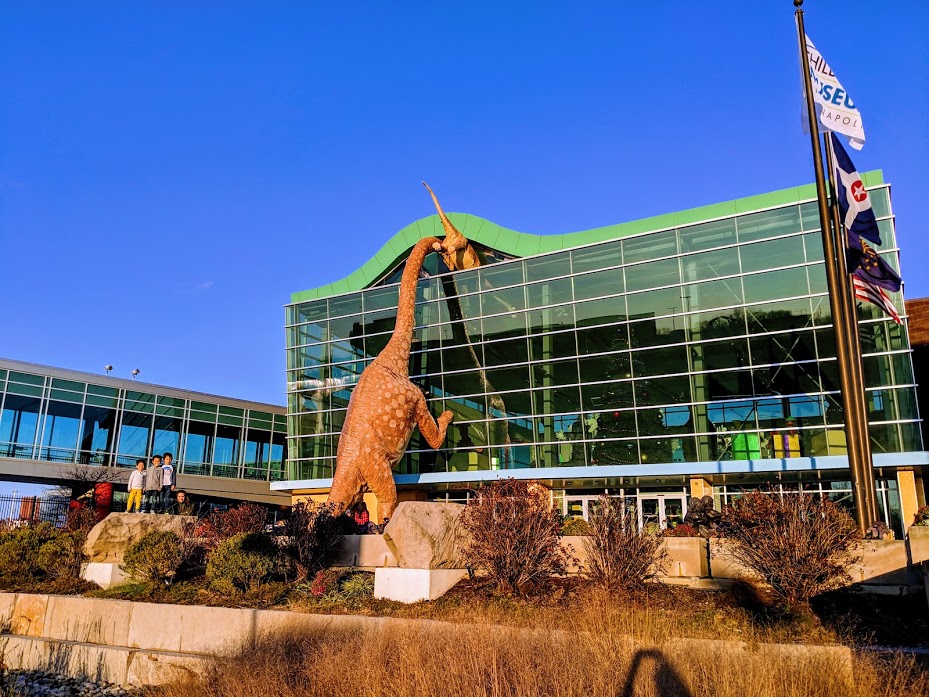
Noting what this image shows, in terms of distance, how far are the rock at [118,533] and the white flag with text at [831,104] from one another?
15141mm

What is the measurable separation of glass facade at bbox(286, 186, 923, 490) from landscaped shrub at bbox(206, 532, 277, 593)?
16098mm

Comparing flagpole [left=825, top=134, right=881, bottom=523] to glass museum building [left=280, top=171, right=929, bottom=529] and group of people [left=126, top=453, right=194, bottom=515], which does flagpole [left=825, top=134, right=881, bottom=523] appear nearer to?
glass museum building [left=280, top=171, right=929, bottom=529]

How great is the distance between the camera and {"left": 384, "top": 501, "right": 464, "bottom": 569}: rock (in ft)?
38.4

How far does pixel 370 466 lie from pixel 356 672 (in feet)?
40.6

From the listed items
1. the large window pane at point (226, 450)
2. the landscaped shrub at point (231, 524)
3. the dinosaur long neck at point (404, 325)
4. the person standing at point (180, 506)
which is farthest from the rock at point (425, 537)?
the large window pane at point (226, 450)

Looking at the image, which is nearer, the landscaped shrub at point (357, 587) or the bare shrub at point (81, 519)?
the landscaped shrub at point (357, 587)

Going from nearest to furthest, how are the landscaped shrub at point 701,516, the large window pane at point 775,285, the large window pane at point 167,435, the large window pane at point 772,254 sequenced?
the landscaped shrub at point 701,516 → the large window pane at point 775,285 → the large window pane at point 772,254 → the large window pane at point 167,435

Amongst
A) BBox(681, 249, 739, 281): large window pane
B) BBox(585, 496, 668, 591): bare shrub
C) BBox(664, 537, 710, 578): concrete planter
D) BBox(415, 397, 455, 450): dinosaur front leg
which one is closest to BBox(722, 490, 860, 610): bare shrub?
BBox(664, 537, 710, 578): concrete planter

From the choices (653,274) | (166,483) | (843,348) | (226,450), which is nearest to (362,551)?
(166,483)

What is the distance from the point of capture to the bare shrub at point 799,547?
31.6 ft

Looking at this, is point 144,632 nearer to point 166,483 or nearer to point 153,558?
point 153,558

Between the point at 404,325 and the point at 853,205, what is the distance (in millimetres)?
12572

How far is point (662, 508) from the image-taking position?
27.3 meters

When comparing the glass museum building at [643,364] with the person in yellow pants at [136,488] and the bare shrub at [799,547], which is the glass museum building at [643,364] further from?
the bare shrub at [799,547]
